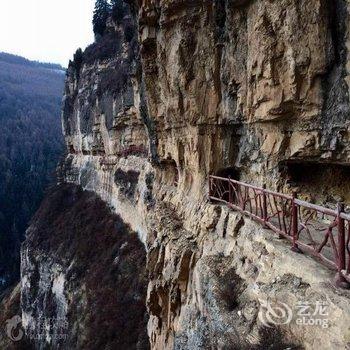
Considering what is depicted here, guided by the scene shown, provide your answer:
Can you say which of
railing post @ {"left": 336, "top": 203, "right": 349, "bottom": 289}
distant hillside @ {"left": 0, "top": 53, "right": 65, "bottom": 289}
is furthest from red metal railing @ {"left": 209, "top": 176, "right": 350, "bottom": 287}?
distant hillside @ {"left": 0, "top": 53, "right": 65, "bottom": 289}

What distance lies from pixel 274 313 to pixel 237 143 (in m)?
6.71

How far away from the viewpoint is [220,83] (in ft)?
37.4

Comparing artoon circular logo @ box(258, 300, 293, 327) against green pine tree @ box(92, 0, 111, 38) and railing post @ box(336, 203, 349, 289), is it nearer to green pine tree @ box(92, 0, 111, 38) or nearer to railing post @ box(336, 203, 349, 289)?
railing post @ box(336, 203, 349, 289)

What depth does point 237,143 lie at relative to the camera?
1179cm

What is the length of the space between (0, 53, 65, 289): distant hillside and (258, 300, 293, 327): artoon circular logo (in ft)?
217

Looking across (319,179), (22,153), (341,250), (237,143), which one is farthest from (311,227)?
(22,153)

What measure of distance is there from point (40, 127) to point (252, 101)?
127 metres

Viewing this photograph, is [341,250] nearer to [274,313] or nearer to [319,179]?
[274,313]

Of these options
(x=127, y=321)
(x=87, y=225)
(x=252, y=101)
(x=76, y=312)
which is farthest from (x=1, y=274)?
(x=252, y=101)

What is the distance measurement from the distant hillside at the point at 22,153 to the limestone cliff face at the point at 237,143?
2343 inches

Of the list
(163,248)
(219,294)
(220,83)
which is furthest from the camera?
(163,248)

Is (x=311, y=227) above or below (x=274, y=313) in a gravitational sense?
above

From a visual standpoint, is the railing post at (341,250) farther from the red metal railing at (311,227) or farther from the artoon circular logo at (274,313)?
the artoon circular logo at (274,313)

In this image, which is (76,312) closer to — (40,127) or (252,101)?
(252,101)
